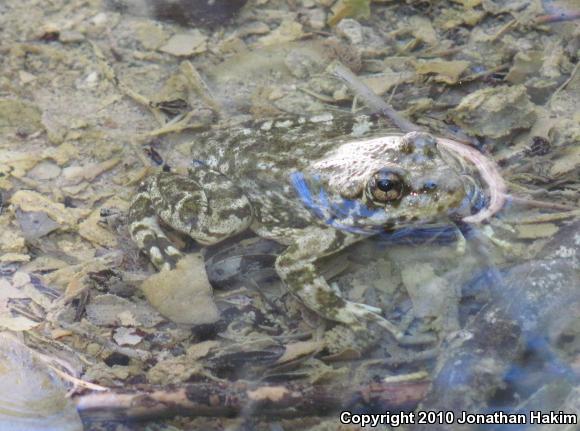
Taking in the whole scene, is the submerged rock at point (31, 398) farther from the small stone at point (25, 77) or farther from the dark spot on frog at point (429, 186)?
the small stone at point (25, 77)

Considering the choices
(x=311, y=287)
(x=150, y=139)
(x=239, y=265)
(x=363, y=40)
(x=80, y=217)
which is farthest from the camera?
(x=363, y=40)

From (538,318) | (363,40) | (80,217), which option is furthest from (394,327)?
(363,40)

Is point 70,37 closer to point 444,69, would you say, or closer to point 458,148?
point 444,69

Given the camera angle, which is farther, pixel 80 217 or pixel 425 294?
pixel 80 217

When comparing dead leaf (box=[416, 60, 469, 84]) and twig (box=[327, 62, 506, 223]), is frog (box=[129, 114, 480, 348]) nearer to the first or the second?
twig (box=[327, 62, 506, 223])

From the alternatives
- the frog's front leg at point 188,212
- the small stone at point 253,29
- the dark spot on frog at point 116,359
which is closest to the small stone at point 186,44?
the small stone at point 253,29

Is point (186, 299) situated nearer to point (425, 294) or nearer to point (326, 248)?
point (326, 248)
